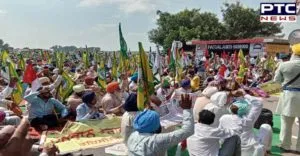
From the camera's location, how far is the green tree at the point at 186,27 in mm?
47438

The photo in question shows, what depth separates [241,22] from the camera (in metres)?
49.8

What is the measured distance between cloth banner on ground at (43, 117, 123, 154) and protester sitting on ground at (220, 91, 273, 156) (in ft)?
6.00

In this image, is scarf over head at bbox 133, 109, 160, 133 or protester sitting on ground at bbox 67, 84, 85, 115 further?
protester sitting on ground at bbox 67, 84, 85, 115

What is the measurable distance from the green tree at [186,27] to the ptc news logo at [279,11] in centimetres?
2629

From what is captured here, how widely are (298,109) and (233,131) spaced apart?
1710 mm

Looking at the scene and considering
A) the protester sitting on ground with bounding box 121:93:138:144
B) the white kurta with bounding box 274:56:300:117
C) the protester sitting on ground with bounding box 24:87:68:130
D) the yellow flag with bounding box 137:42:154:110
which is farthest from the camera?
the protester sitting on ground with bounding box 24:87:68:130

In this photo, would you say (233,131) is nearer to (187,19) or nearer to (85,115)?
(85,115)

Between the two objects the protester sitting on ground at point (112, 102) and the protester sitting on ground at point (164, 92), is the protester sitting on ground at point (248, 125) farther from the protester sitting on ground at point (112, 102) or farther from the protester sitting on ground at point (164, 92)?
the protester sitting on ground at point (164, 92)

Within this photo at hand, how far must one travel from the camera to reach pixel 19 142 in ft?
8.70

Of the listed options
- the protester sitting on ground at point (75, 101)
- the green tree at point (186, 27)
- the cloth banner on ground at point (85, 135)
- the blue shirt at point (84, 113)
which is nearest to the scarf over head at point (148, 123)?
the cloth banner on ground at point (85, 135)

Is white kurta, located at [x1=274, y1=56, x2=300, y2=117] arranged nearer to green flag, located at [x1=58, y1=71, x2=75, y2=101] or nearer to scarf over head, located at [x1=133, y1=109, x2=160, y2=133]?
scarf over head, located at [x1=133, y1=109, x2=160, y2=133]

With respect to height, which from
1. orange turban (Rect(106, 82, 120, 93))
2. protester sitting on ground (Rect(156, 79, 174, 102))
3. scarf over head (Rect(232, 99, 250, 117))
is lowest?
protester sitting on ground (Rect(156, 79, 174, 102))

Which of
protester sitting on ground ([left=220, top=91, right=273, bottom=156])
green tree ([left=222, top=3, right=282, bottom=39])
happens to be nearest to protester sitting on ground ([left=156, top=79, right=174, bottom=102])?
protester sitting on ground ([left=220, top=91, right=273, bottom=156])

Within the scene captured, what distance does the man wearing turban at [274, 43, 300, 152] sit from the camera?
7160 mm
